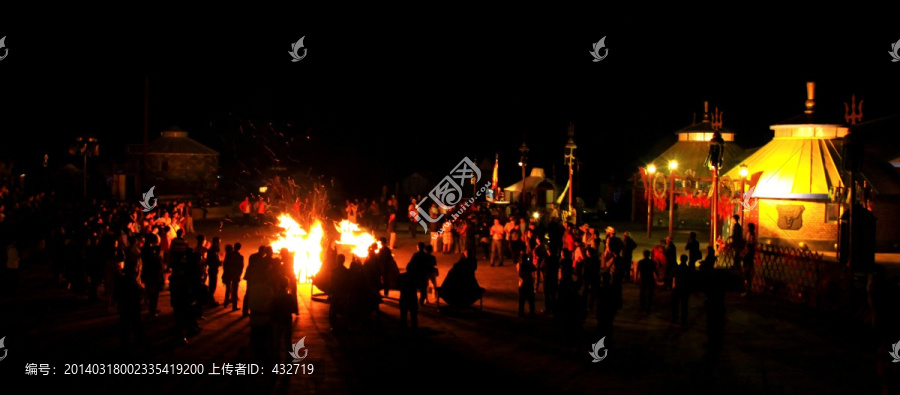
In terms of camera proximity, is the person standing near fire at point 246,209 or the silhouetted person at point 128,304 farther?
the person standing near fire at point 246,209

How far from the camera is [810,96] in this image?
24.1 meters

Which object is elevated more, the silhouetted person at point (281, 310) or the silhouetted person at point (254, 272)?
the silhouetted person at point (254, 272)

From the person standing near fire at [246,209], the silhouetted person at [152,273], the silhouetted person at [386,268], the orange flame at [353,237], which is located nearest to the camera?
the silhouetted person at [152,273]

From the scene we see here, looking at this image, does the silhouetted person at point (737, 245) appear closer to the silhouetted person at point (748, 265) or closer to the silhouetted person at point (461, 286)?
the silhouetted person at point (748, 265)

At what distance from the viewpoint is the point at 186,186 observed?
49344mm

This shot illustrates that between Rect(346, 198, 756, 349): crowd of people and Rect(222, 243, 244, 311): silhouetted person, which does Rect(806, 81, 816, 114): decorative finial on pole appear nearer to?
Rect(346, 198, 756, 349): crowd of people

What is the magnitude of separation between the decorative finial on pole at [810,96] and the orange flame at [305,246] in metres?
16.3

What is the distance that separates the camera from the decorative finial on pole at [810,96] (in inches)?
935

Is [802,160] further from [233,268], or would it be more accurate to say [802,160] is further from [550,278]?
[233,268]

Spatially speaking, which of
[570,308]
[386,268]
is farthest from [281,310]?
[386,268]

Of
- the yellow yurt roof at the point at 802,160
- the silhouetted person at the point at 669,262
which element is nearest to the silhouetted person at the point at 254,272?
the silhouetted person at the point at 669,262

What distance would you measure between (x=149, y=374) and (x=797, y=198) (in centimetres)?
1952

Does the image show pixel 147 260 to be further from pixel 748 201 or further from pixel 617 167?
pixel 617 167

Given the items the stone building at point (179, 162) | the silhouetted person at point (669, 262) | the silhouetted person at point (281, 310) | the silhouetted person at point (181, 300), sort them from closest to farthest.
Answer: the silhouetted person at point (281, 310) → the silhouetted person at point (181, 300) → the silhouetted person at point (669, 262) → the stone building at point (179, 162)
